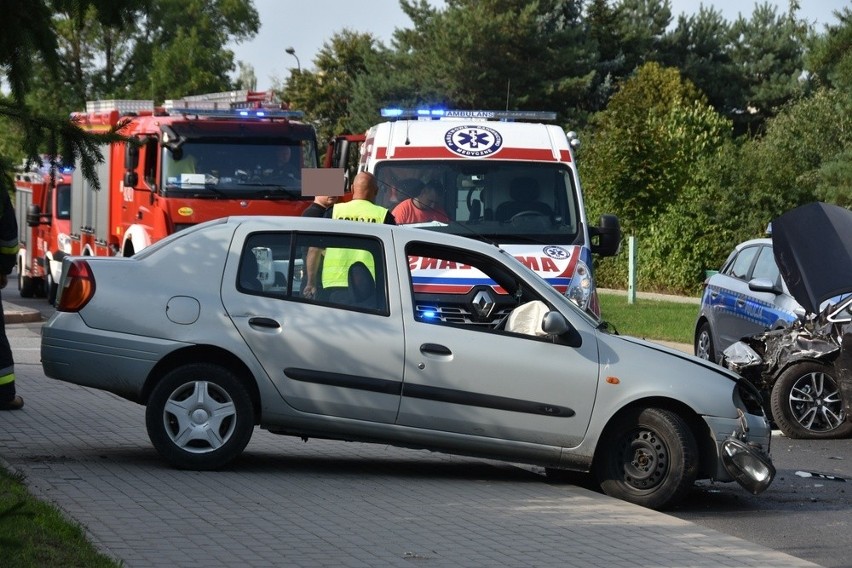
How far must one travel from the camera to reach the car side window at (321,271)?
8.54 metres

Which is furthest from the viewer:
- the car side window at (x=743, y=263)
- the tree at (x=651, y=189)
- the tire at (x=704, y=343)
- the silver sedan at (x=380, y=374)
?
the tree at (x=651, y=189)

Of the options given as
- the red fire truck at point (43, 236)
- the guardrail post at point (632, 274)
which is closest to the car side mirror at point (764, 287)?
the red fire truck at point (43, 236)

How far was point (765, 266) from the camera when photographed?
15016mm

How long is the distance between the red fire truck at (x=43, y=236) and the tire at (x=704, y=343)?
36.4 ft

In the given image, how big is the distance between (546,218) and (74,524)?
296 inches

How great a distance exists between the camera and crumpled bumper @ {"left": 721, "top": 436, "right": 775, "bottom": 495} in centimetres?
822

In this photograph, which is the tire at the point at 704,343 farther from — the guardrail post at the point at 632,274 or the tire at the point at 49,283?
the tire at the point at 49,283

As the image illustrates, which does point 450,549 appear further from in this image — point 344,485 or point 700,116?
point 700,116

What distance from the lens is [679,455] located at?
27.1ft

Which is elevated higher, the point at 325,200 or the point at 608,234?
the point at 325,200

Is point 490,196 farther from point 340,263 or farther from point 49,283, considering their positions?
point 49,283

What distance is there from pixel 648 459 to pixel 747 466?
1.87ft

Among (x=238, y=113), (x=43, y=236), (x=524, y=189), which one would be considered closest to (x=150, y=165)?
(x=238, y=113)

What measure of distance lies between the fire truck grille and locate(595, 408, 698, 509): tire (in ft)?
3.50
